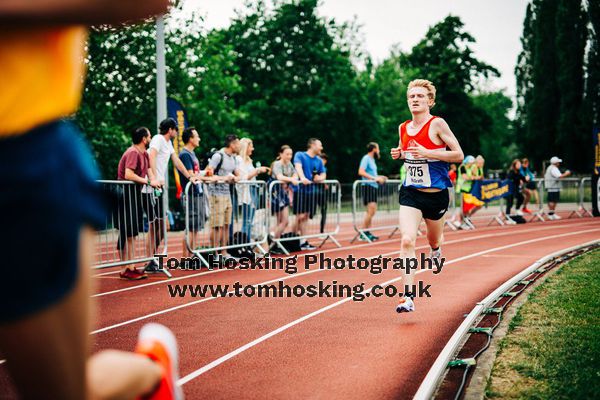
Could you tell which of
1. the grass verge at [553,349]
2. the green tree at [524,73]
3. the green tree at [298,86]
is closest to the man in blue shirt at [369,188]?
the grass verge at [553,349]

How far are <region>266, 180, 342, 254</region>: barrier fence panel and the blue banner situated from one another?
612 cm

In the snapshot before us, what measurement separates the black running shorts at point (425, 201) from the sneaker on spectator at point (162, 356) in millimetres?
4411

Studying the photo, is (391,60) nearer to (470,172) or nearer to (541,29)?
(541,29)

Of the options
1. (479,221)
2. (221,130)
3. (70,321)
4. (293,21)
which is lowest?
(479,221)

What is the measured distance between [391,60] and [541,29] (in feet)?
60.3

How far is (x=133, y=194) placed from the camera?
939 centimetres

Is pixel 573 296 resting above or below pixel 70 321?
below

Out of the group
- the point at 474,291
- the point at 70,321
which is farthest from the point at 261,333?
the point at 70,321

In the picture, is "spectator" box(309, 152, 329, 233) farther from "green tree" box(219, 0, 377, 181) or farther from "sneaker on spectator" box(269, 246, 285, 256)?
"green tree" box(219, 0, 377, 181)

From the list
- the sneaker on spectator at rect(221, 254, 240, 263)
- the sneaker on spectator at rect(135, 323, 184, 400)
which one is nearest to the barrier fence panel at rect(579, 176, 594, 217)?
the sneaker on spectator at rect(221, 254, 240, 263)

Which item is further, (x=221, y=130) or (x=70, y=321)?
(x=221, y=130)

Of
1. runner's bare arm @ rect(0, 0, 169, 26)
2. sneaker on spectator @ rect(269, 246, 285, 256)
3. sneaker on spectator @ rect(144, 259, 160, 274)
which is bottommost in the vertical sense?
sneaker on spectator @ rect(269, 246, 285, 256)

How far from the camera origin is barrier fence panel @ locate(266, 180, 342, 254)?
12617mm

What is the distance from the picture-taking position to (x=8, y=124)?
1.61 m
